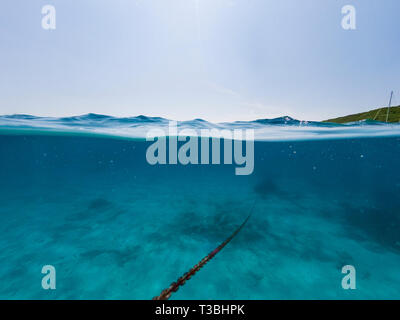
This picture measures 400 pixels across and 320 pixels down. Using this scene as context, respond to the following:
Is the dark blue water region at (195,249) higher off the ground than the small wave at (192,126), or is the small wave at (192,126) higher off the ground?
the small wave at (192,126)

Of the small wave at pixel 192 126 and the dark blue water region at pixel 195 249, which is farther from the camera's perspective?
the small wave at pixel 192 126

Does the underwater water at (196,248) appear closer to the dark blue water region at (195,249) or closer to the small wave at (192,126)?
the dark blue water region at (195,249)

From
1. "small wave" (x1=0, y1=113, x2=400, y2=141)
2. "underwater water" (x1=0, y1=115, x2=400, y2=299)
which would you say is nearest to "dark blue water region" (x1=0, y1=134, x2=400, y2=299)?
"underwater water" (x1=0, y1=115, x2=400, y2=299)

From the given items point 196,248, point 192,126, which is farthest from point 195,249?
point 192,126

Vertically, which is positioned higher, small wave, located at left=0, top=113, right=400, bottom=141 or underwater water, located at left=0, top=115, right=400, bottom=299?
small wave, located at left=0, top=113, right=400, bottom=141

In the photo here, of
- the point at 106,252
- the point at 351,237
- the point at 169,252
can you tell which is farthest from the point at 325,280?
the point at 106,252

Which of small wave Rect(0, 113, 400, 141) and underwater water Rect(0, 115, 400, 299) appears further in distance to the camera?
small wave Rect(0, 113, 400, 141)

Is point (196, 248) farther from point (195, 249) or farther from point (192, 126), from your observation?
point (192, 126)

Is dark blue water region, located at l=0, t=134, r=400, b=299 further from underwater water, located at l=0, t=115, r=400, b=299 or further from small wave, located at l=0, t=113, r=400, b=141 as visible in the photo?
small wave, located at l=0, t=113, r=400, b=141

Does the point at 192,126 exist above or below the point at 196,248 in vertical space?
above

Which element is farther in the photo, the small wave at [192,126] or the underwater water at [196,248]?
the small wave at [192,126]

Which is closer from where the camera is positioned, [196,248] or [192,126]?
[196,248]

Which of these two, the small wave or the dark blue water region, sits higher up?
the small wave

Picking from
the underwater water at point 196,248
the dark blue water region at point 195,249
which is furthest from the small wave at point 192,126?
the dark blue water region at point 195,249
